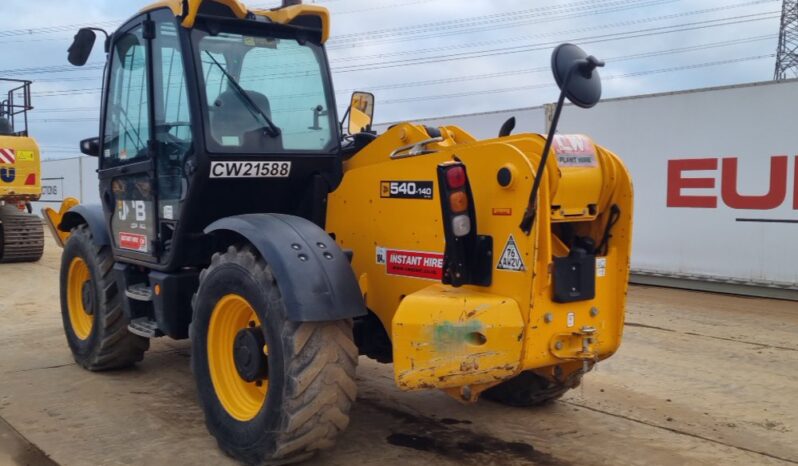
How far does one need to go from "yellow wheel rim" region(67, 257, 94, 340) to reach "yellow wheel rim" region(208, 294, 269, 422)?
250cm

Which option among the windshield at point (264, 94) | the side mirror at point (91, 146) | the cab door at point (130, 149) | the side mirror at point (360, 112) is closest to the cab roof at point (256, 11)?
the windshield at point (264, 94)

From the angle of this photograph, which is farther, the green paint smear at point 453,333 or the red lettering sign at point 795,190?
the red lettering sign at point 795,190

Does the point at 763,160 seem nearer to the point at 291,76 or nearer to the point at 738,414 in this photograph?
the point at 738,414

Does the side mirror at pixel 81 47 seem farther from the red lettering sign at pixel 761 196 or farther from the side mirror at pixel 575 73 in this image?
the red lettering sign at pixel 761 196

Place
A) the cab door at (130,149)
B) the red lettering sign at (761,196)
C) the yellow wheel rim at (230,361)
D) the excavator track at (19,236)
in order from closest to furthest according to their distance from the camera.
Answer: the yellow wheel rim at (230,361)
the cab door at (130,149)
the red lettering sign at (761,196)
the excavator track at (19,236)

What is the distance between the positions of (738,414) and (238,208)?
3.54 metres

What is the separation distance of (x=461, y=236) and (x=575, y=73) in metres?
0.92

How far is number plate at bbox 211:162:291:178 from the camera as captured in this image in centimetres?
441

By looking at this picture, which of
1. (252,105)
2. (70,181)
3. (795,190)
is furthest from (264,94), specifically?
(70,181)

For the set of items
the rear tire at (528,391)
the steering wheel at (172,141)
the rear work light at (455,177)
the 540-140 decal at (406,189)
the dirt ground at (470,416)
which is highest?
the steering wheel at (172,141)

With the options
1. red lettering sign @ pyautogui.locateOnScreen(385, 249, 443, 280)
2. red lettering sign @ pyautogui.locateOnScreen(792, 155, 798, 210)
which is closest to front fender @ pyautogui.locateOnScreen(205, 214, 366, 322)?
red lettering sign @ pyautogui.locateOnScreen(385, 249, 443, 280)

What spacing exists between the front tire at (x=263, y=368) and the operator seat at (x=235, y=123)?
77 cm

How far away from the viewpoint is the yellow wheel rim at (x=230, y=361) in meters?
4.08

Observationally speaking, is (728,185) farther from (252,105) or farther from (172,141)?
(172,141)
